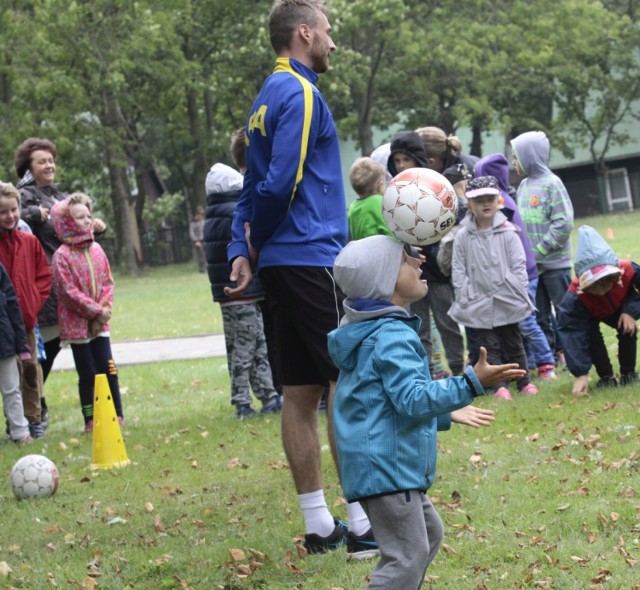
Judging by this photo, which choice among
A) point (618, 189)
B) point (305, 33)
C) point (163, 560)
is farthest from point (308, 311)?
point (618, 189)

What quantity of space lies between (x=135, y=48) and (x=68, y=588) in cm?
3545

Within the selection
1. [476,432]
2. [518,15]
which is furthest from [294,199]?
[518,15]

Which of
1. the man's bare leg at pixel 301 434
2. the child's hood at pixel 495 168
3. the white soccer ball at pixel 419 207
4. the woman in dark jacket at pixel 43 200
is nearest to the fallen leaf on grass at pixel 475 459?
the man's bare leg at pixel 301 434

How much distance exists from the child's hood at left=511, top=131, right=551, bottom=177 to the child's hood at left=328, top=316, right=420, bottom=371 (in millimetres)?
6134

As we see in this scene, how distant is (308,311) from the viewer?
5.48 metres

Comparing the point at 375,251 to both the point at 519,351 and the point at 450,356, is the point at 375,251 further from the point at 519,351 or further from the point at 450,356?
the point at 450,356

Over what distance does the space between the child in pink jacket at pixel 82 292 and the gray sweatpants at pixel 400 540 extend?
5.74 meters

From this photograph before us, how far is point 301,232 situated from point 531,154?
16.7ft

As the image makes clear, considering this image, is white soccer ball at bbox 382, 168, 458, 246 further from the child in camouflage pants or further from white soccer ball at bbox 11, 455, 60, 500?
the child in camouflage pants

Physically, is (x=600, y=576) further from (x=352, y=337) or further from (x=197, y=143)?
(x=197, y=143)

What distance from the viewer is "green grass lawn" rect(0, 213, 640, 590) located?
5.17 m

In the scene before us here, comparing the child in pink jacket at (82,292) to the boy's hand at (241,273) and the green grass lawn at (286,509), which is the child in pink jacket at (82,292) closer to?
the green grass lawn at (286,509)

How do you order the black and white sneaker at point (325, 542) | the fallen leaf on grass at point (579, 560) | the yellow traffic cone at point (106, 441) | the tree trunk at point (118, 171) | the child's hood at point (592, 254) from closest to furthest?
the fallen leaf on grass at point (579, 560) < the black and white sneaker at point (325, 542) < the child's hood at point (592, 254) < the yellow traffic cone at point (106, 441) < the tree trunk at point (118, 171)

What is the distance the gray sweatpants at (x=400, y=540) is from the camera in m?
4.09
